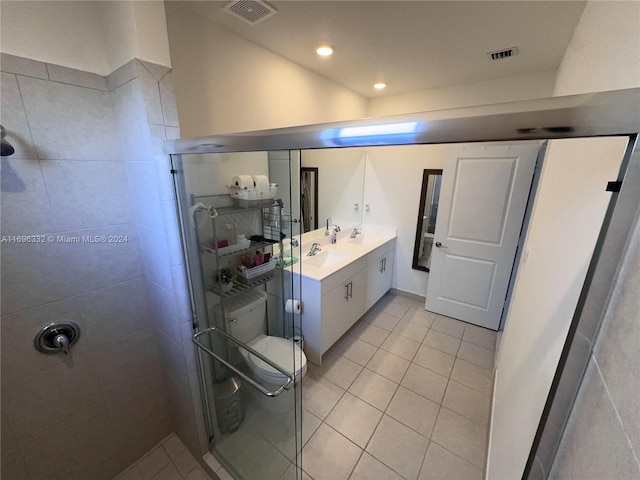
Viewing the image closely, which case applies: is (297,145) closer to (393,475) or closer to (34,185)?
(34,185)

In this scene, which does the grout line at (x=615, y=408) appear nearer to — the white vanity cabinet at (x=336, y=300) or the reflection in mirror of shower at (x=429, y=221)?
the white vanity cabinet at (x=336, y=300)

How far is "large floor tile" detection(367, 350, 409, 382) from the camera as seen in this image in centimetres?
209

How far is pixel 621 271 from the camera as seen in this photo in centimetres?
37

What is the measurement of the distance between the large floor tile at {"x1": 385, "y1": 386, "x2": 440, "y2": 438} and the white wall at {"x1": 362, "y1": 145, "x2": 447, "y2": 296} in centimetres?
149

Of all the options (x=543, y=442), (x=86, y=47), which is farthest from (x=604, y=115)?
(x=86, y=47)

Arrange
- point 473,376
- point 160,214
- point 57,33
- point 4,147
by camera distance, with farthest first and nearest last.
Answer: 1. point 473,376
2. point 160,214
3. point 57,33
4. point 4,147

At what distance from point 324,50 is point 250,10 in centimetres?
60

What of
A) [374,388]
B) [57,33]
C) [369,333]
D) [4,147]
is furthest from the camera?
[369,333]

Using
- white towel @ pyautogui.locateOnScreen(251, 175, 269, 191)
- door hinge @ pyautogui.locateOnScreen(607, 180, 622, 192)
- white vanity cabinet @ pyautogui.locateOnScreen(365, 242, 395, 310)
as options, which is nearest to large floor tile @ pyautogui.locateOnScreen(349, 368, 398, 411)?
white vanity cabinet @ pyautogui.locateOnScreen(365, 242, 395, 310)

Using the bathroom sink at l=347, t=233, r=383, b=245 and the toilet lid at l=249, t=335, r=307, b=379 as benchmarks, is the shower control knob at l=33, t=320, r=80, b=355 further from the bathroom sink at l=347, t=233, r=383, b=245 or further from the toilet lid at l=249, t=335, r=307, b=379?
the bathroom sink at l=347, t=233, r=383, b=245

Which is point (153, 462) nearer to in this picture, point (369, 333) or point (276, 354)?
point (276, 354)

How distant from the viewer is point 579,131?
1.26 feet

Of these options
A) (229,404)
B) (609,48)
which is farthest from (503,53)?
(229,404)

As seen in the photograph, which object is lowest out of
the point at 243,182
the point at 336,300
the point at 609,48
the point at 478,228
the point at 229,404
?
the point at 229,404
